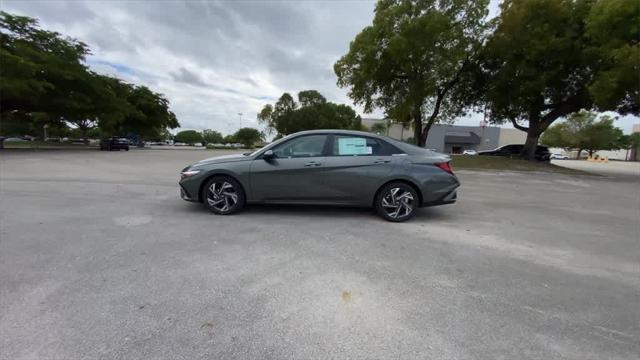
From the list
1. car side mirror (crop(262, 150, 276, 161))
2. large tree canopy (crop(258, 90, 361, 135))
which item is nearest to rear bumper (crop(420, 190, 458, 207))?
car side mirror (crop(262, 150, 276, 161))

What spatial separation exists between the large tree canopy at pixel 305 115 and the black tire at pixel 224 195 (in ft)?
190

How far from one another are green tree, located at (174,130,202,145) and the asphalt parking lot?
116m

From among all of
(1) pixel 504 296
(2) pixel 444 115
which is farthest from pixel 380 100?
(1) pixel 504 296

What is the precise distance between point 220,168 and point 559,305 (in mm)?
4824

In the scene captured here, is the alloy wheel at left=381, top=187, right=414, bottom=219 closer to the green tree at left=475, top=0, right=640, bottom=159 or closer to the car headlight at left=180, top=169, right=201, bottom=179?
the car headlight at left=180, top=169, right=201, bottom=179

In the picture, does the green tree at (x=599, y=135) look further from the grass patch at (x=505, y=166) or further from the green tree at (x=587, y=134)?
the grass patch at (x=505, y=166)

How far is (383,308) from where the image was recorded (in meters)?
2.74

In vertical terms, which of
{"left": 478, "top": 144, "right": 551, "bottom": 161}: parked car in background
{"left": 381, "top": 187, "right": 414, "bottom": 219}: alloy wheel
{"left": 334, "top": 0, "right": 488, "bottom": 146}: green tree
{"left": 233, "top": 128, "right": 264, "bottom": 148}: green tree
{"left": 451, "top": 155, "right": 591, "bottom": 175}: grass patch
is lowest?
{"left": 381, "top": 187, "right": 414, "bottom": 219}: alloy wheel

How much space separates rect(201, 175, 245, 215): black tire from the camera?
548 cm

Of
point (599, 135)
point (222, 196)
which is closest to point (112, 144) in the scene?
point (222, 196)

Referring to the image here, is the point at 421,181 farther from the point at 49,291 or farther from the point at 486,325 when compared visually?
the point at 49,291

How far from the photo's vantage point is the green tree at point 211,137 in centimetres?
11506

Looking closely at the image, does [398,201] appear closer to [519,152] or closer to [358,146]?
[358,146]

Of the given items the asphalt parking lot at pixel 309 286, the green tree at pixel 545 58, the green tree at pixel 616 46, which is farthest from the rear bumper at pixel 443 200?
the green tree at pixel 545 58
